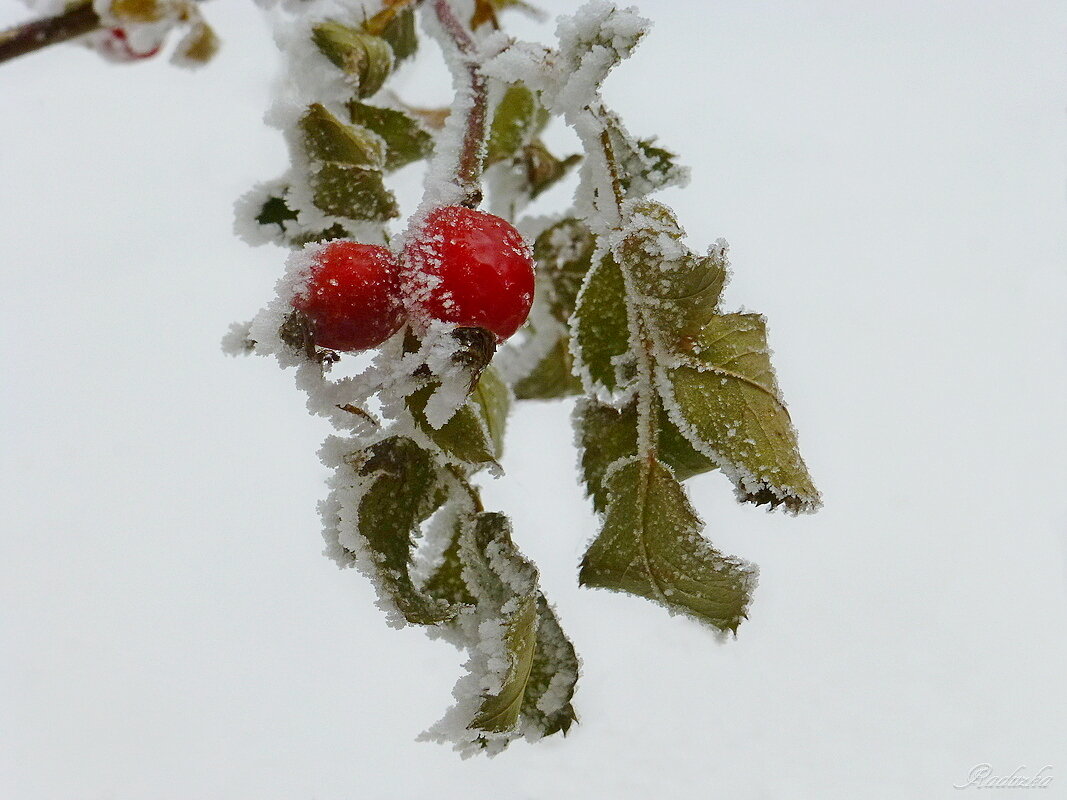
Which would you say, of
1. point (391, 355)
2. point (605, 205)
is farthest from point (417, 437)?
point (605, 205)

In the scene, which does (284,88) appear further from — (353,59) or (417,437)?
(417,437)

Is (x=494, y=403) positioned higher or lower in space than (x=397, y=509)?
higher

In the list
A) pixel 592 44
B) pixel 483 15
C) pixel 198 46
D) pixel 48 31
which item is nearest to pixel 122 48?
pixel 198 46

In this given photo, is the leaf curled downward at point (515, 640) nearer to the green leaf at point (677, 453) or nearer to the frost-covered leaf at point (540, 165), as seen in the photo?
the green leaf at point (677, 453)

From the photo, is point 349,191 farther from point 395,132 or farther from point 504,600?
point 504,600

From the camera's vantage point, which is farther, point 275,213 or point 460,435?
point 275,213

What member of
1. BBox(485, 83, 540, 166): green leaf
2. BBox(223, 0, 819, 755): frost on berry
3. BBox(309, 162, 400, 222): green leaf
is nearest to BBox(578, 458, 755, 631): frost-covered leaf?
BBox(223, 0, 819, 755): frost on berry

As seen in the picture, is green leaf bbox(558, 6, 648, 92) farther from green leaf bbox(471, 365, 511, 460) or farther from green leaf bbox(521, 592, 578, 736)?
green leaf bbox(521, 592, 578, 736)

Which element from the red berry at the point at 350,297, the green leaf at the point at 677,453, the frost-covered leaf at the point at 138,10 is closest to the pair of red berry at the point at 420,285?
the red berry at the point at 350,297
